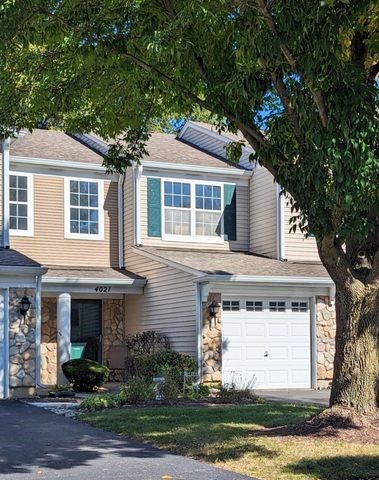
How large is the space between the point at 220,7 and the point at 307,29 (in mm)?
1753

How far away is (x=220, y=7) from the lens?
32.8 ft

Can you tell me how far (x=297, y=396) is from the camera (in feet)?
58.1

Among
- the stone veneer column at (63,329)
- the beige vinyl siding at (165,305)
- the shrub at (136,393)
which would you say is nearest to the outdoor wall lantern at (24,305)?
the stone veneer column at (63,329)

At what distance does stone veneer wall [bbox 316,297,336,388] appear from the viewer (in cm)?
2023

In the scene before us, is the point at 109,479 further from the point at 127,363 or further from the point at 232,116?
the point at 127,363

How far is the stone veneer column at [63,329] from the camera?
1950 cm

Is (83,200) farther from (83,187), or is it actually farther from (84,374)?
(84,374)

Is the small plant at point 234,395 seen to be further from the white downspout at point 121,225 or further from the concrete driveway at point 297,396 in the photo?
the white downspout at point 121,225

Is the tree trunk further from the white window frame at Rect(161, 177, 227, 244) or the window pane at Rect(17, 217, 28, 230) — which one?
the window pane at Rect(17, 217, 28, 230)

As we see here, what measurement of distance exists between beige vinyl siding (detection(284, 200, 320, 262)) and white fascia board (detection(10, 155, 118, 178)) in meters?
5.40

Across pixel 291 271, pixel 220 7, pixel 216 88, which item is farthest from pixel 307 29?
pixel 291 271

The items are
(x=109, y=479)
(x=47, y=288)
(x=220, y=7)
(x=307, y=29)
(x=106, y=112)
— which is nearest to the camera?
(x=109, y=479)

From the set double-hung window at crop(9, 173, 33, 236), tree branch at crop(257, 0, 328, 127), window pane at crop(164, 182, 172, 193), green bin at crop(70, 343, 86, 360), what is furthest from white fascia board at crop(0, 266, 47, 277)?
tree branch at crop(257, 0, 328, 127)

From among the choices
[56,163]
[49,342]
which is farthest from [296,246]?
[49,342]
